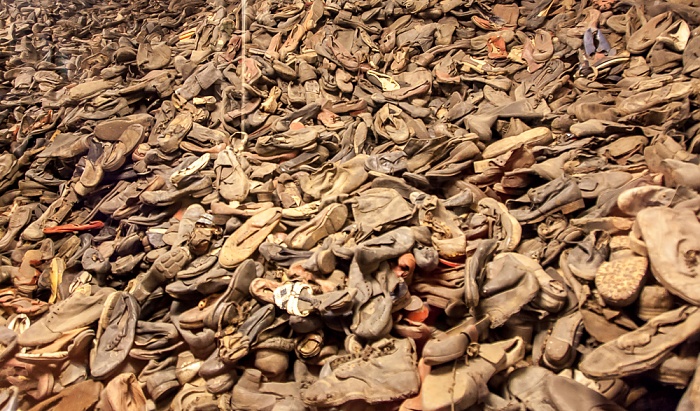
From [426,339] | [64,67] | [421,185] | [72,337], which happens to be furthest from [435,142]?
[64,67]

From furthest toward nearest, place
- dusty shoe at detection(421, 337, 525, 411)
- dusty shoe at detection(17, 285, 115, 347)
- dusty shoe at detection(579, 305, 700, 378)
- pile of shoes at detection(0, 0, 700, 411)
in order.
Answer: dusty shoe at detection(17, 285, 115, 347), pile of shoes at detection(0, 0, 700, 411), dusty shoe at detection(421, 337, 525, 411), dusty shoe at detection(579, 305, 700, 378)

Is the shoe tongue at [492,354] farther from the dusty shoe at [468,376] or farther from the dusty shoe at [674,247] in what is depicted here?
the dusty shoe at [674,247]

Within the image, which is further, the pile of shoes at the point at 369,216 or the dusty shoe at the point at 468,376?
the pile of shoes at the point at 369,216

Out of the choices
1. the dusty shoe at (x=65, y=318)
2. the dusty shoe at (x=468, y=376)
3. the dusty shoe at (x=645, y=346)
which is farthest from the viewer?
the dusty shoe at (x=65, y=318)

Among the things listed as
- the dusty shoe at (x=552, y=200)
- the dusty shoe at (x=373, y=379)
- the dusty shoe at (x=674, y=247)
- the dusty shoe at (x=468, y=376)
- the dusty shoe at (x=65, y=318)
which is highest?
the dusty shoe at (x=674, y=247)

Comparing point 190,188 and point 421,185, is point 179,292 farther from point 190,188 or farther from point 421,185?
point 421,185

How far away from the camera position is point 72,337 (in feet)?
5.77

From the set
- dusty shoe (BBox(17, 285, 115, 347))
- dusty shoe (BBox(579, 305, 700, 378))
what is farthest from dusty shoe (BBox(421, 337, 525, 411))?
dusty shoe (BBox(17, 285, 115, 347))

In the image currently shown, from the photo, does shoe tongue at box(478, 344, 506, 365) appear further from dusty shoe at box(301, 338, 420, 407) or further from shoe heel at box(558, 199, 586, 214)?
shoe heel at box(558, 199, 586, 214)

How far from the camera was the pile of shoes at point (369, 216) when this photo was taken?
1377 millimetres

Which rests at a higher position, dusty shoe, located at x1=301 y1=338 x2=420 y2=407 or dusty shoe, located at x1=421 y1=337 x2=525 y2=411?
dusty shoe, located at x1=421 y1=337 x2=525 y2=411

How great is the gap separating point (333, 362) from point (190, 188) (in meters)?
1.22

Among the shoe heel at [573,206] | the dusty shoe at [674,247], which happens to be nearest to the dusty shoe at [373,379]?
the dusty shoe at [674,247]

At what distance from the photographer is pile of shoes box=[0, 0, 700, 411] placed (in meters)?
1.38
